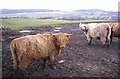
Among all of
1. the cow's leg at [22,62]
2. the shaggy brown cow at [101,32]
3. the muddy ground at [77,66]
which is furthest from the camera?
the shaggy brown cow at [101,32]

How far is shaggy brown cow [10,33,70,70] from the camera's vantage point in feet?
20.7

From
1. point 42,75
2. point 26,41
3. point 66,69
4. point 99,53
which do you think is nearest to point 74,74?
point 66,69

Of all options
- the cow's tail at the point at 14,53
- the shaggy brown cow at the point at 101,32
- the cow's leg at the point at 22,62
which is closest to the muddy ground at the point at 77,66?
the cow's leg at the point at 22,62

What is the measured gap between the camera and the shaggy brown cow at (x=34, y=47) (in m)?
6.31

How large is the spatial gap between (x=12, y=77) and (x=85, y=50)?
6.26 m

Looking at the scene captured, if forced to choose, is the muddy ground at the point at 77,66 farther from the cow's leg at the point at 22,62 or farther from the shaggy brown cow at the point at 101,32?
the shaggy brown cow at the point at 101,32

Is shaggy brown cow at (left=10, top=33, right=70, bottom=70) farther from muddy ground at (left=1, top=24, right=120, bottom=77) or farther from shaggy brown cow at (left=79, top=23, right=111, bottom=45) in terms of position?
shaggy brown cow at (left=79, top=23, right=111, bottom=45)

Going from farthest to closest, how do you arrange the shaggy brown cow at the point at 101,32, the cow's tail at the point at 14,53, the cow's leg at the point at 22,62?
1. the shaggy brown cow at the point at 101,32
2. the cow's leg at the point at 22,62
3. the cow's tail at the point at 14,53

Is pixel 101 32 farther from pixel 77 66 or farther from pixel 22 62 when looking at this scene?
pixel 22 62

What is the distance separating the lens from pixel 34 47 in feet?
21.8

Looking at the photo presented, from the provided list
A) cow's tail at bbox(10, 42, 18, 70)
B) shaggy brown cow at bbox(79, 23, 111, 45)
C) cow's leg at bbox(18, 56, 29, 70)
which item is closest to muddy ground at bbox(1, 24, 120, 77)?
cow's leg at bbox(18, 56, 29, 70)

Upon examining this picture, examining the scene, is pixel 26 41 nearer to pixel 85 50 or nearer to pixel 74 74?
pixel 74 74

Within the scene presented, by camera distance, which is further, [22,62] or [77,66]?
[77,66]

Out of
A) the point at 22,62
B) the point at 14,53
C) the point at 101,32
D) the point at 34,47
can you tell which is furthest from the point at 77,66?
the point at 101,32
